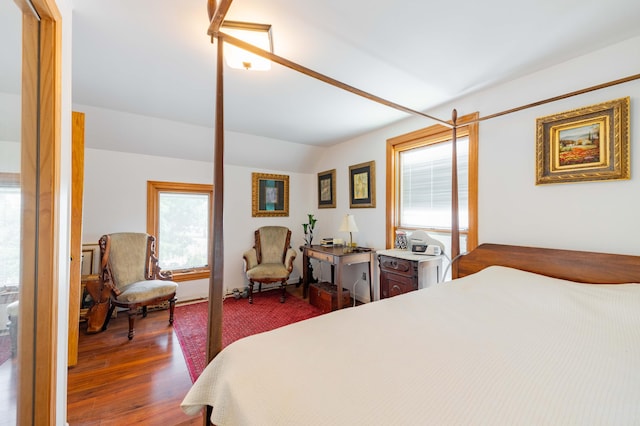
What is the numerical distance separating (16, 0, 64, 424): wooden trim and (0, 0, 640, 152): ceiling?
0.47 meters

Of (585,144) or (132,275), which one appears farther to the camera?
(132,275)

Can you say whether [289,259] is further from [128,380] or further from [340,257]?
[128,380]

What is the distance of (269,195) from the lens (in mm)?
4184

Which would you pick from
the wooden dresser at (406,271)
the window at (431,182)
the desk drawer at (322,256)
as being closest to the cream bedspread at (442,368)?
the wooden dresser at (406,271)

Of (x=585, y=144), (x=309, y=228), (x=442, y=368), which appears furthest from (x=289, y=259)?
(x=585, y=144)

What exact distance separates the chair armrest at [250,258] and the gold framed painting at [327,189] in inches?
54.5

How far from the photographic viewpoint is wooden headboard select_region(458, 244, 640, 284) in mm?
1426

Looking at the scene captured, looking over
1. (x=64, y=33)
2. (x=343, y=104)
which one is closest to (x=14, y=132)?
(x=64, y=33)

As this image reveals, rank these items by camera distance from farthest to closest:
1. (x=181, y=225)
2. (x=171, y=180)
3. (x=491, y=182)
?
(x=181, y=225), (x=171, y=180), (x=491, y=182)

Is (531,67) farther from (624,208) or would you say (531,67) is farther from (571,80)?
(624,208)

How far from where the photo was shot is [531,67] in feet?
5.99

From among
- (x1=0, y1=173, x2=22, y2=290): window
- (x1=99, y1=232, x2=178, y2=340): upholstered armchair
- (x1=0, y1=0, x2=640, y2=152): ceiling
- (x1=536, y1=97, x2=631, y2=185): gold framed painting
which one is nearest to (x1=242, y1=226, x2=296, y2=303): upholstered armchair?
(x1=99, y1=232, x2=178, y2=340): upholstered armchair

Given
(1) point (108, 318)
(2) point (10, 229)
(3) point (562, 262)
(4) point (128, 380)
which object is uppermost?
(2) point (10, 229)

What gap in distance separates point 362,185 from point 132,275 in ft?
10.0
